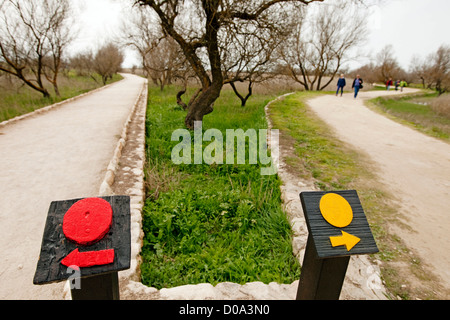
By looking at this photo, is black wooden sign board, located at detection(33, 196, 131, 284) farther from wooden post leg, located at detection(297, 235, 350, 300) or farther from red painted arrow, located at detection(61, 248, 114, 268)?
wooden post leg, located at detection(297, 235, 350, 300)

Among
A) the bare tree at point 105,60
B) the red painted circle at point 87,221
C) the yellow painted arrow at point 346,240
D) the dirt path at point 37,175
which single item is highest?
the bare tree at point 105,60

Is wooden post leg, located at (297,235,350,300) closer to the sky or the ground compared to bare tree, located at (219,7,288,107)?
closer to the ground

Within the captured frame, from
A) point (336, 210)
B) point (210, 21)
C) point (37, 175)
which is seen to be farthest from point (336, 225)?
point (210, 21)

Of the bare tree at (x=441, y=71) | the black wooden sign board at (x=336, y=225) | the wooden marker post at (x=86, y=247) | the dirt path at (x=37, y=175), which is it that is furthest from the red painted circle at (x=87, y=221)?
the bare tree at (x=441, y=71)

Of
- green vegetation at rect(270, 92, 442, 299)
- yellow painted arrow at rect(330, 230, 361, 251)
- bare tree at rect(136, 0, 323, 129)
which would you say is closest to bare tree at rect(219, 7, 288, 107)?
bare tree at rect(136, 0, 323, 129)

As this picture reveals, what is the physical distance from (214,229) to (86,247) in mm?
2305

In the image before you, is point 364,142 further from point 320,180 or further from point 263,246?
point 263,246

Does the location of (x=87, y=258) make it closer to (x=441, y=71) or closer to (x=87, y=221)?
(x=87, y=221)

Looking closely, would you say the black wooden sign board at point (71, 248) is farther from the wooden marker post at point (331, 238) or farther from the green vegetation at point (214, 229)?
the green vegetation at point (214, 229)

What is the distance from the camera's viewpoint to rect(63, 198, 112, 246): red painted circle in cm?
130

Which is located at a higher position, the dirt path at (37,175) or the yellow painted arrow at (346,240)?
the yellow painted arrow at (346,240)

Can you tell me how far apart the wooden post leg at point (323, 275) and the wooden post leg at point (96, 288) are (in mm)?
Answer: 1245

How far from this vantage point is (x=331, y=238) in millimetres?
1580

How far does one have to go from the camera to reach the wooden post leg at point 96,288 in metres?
1.36
